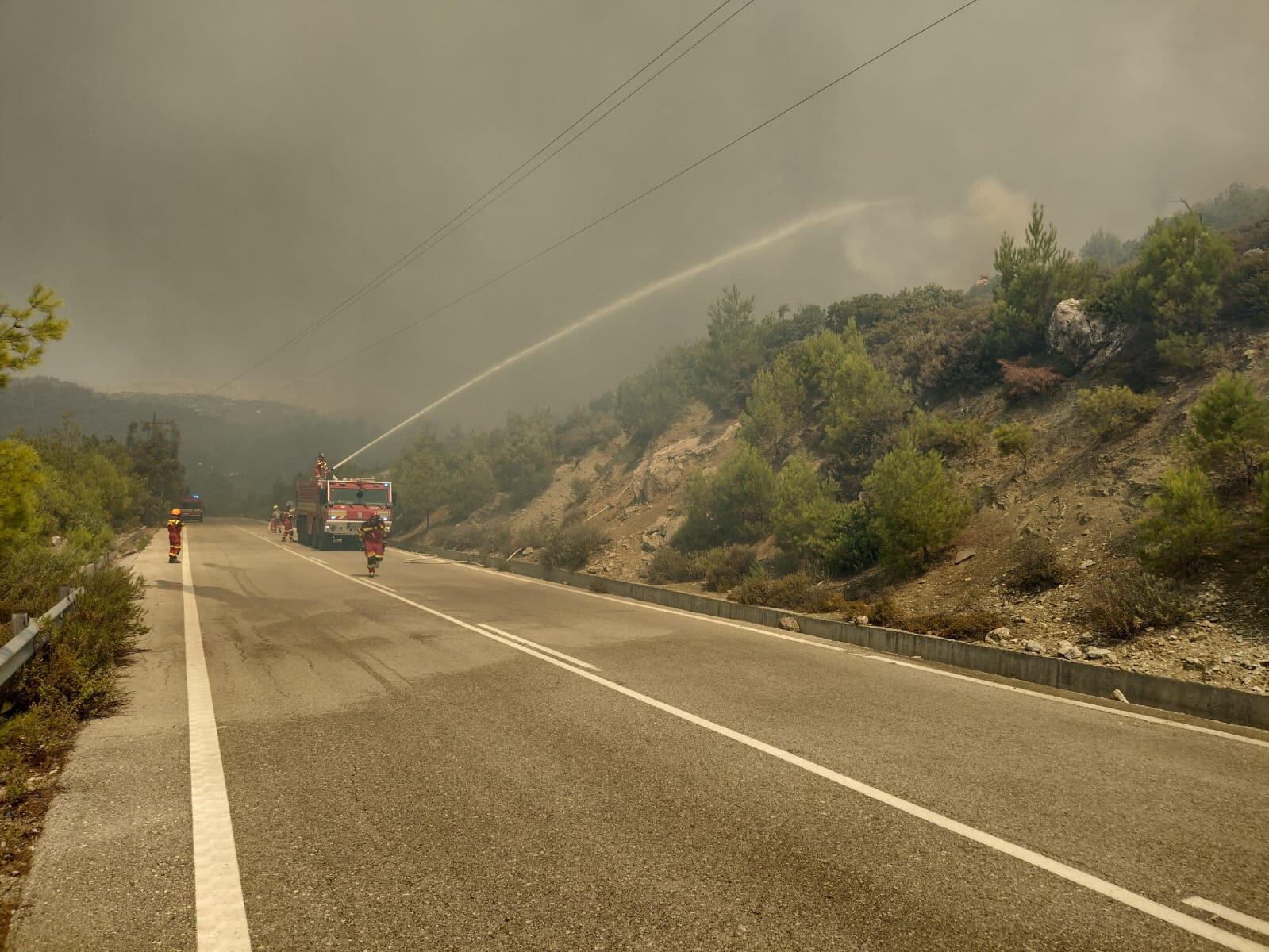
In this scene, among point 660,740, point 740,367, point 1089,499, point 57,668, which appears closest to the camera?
point 660,740

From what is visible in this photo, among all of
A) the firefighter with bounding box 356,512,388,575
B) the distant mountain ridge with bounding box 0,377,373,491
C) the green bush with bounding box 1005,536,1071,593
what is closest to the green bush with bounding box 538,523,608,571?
the firefighter with bounding box 356,512,388,575

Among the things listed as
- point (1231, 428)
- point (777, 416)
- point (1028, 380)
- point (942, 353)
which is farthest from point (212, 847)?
point (942, 353)

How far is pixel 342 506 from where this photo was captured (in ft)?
108

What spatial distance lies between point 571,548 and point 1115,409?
16.3 metres

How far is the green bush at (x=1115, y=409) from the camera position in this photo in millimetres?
15820

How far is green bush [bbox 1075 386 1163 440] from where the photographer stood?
1582cm

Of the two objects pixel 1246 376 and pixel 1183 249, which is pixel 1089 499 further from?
pixel 1183 249

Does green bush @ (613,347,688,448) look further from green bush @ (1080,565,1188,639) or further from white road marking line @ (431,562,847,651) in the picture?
green bush @ (1080,565,1188,639)

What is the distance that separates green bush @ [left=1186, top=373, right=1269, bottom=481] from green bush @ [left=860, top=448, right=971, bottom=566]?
13.1 feet

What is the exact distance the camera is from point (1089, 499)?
46.3 feet

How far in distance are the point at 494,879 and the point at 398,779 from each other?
1644 mm

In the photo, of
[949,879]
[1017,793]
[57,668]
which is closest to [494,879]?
[949,879]

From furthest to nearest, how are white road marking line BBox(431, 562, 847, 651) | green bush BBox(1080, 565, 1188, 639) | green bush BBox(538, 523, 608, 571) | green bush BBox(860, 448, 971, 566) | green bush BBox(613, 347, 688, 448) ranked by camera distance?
green bush BBox(613, 347, 688, 448) → green bush BBox(538, 523, 608, 571) → green bush BBox(860, 448, 971, 566) → white road marking line BBox(431, 562, 847, 651) → green bush BBox(1080, 565, 1188, 639)

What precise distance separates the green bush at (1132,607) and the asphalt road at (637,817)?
2.59 meters
